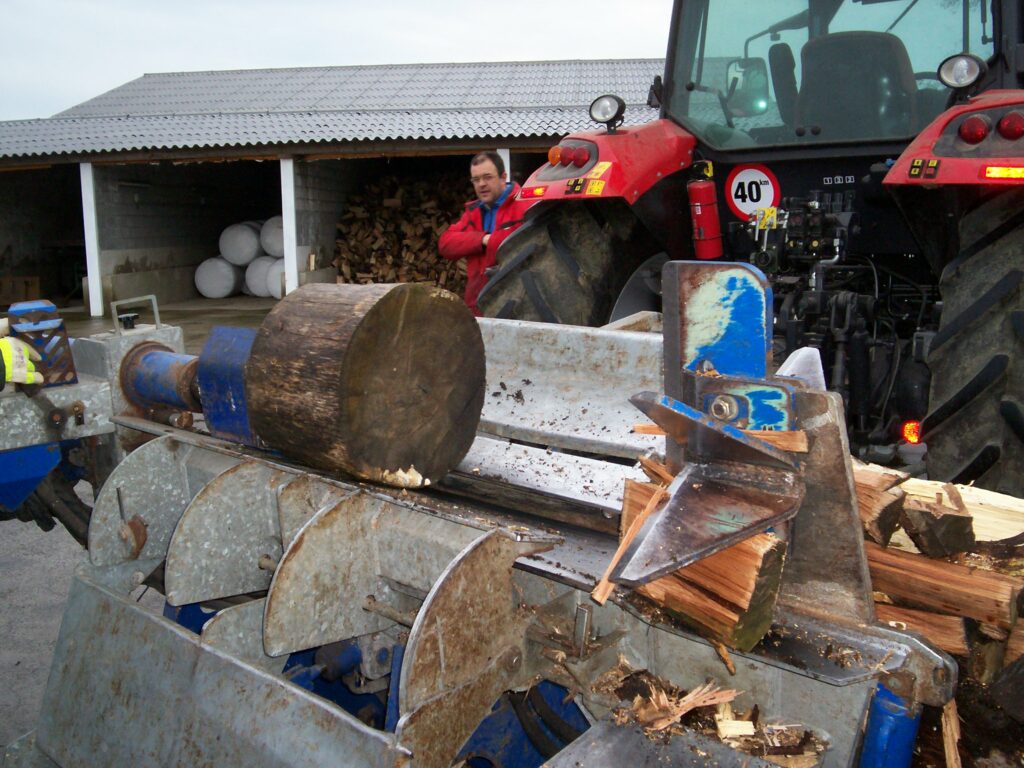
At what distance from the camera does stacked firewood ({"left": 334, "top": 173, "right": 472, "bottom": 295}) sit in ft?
36.6

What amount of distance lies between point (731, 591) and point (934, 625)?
47cm

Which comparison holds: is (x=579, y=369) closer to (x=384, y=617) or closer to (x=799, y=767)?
(x=384, y=617)

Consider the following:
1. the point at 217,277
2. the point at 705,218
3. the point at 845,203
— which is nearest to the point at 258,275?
the point at 217,277

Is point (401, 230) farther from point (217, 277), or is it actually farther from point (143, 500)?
point (143, 500)

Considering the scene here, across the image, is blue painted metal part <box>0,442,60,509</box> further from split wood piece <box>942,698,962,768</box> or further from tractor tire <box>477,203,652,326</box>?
split wood piece <box>942,698,962,768</box>

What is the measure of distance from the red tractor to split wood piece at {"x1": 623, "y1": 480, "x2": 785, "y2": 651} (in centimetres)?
141

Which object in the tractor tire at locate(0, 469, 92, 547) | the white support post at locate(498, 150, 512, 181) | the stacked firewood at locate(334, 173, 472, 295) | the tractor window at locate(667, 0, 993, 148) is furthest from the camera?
the stacked firewood at locate(334, 173, 472, 295)

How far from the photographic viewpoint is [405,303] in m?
1.90

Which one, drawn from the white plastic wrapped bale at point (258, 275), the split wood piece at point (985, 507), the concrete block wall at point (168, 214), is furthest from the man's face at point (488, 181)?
the white plastic wrapped bale at point (258, 275)

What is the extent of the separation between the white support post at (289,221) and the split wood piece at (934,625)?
9.34m

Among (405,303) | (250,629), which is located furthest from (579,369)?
(250,629)

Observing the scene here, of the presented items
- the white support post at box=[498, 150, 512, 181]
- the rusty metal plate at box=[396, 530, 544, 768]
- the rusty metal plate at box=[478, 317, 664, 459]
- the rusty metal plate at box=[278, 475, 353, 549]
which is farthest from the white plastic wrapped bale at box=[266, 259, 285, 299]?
the rusty metal plate at box=[396, 530, 544, 768]

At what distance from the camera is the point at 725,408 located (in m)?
1.45

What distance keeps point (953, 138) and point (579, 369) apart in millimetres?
1255
